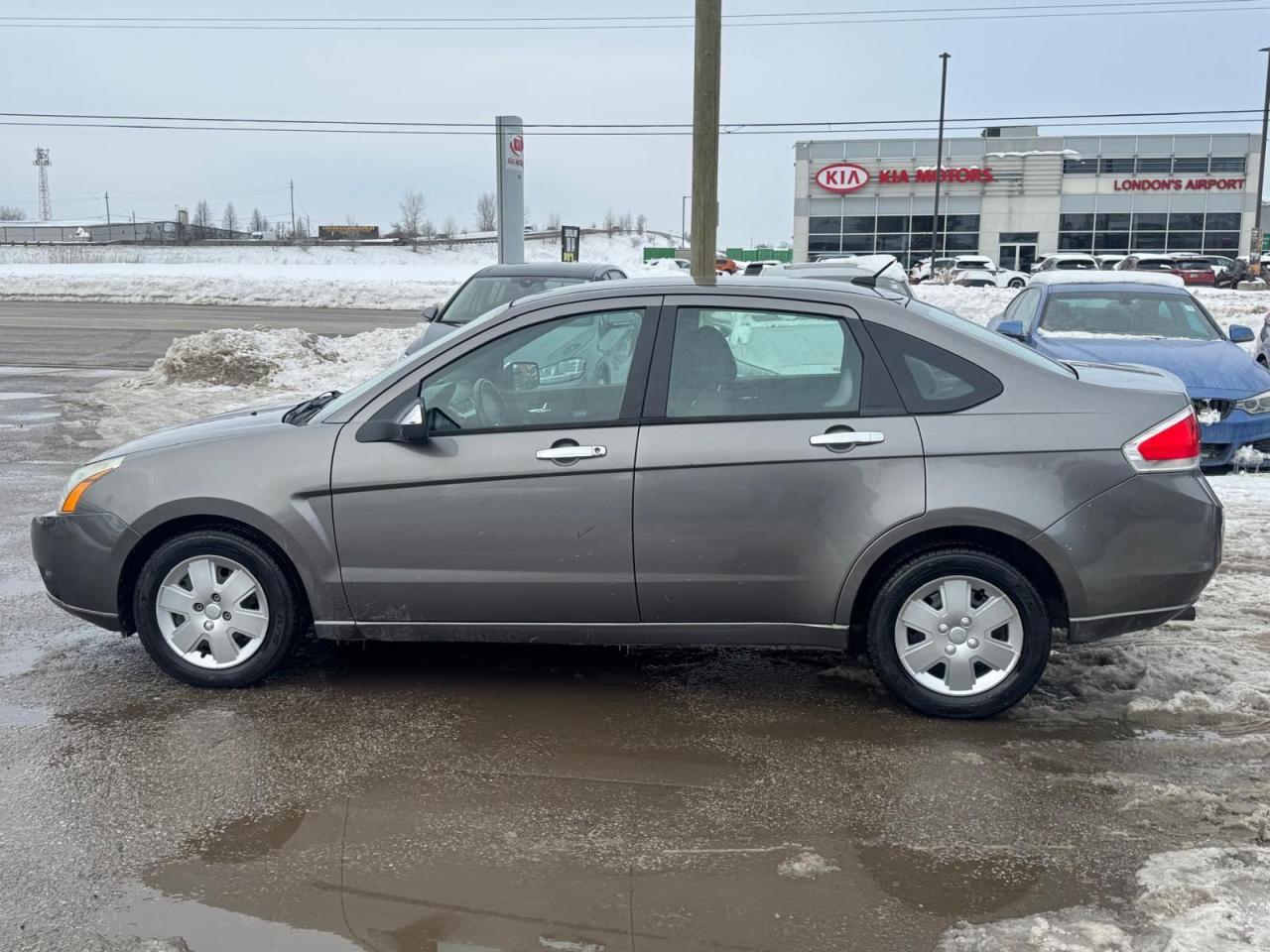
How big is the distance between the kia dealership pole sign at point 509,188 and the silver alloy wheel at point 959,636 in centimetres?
1979

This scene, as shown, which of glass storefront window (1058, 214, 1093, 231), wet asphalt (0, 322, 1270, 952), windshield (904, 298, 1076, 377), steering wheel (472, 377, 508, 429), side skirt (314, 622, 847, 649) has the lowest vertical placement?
wet asphalt (0, 322, 1270, 952)

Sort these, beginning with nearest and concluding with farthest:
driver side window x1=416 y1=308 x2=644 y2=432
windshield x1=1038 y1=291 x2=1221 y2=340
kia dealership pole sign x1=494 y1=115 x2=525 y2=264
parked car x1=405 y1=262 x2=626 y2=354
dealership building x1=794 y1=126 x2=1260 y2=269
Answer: driver side window x1=416 y1=308 x2=644 y2=432 < windshield x1=1038 y1=291 x2=1221 y2=340 < parked car x1=405 y1=262 x2=626 y2=354 < kia dealership pole sign x1=494 y1=115 x2=525 y2=264 < dealership building x1=794 y1=126 x2=1260 y2=269

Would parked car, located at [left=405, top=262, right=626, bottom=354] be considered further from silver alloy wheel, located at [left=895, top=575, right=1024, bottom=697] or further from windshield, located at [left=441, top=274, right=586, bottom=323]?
silver alloy wheel, located at [left=895, top=575, right=1024, bottom=697]

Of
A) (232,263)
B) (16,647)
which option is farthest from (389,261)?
(16,647)

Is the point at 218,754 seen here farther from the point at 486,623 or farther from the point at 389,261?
the point at 389,261

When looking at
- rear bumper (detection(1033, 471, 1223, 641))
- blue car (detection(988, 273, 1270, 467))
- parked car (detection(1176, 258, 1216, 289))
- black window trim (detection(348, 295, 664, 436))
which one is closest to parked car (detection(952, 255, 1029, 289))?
parked car (detection(1176, 258, 1216, 289))

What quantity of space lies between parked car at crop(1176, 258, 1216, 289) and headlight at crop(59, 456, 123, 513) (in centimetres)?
4307

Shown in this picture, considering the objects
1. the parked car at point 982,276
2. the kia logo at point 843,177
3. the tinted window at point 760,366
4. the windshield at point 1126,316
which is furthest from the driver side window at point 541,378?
the kia logo at point 843,177

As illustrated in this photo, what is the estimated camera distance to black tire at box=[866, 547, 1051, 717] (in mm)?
4746

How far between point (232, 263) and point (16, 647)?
7592cm

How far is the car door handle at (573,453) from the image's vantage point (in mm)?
4859

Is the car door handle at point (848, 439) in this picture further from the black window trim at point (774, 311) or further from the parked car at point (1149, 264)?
the parked car at point (1149, 264)

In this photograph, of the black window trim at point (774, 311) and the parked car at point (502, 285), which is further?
the parked car at point (502, 285)

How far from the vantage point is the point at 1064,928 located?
10.9ft
